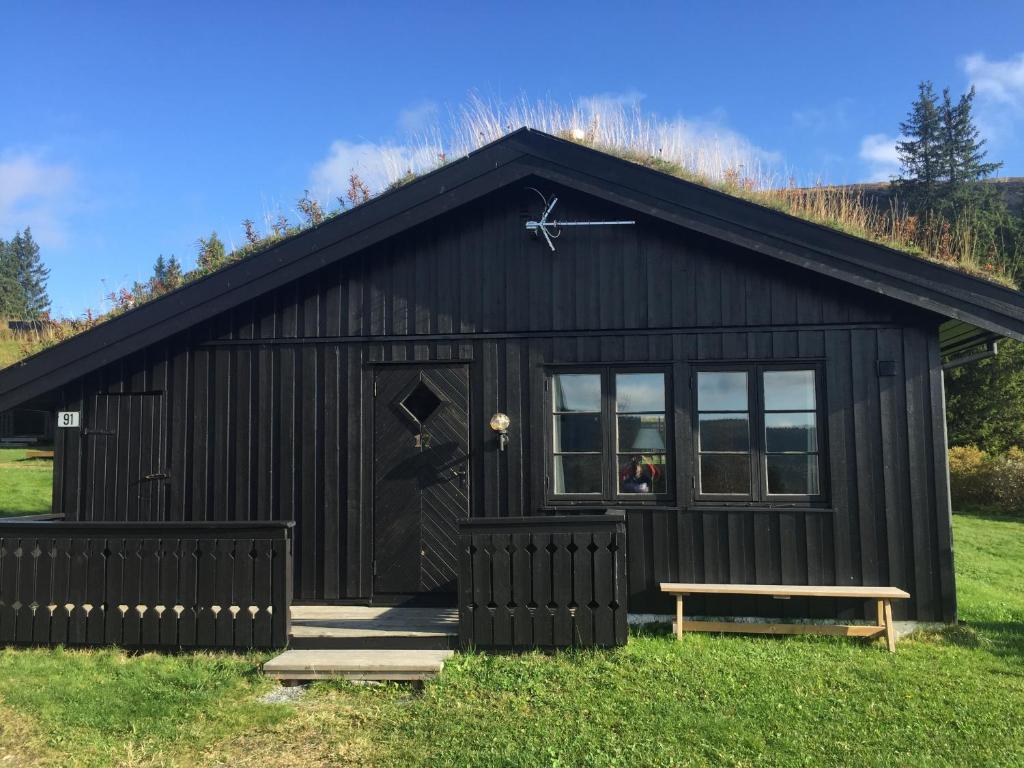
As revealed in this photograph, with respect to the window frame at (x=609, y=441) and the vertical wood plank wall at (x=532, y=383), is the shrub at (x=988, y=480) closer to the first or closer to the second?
the vertical wood plank wall at (x=532, y=383)

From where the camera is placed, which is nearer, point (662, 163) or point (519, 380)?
point (519, 380)

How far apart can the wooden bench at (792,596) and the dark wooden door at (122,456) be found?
5041 millimetres

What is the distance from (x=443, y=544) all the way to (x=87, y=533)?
295 cm

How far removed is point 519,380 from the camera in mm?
7113

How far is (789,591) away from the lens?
6281 millimetres

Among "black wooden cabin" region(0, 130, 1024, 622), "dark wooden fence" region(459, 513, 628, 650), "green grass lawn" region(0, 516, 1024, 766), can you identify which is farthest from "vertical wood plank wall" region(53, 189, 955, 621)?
"dark wooden fence" region(459, 513, 628, 650)

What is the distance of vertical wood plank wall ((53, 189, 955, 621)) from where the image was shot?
6.64 metres

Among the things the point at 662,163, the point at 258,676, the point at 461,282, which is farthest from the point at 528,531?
the point at 662,163

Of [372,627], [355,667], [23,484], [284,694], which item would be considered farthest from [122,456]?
[23,484]

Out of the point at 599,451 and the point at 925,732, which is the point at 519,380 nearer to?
the point at 599,451

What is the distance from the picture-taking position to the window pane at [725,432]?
22.4ft

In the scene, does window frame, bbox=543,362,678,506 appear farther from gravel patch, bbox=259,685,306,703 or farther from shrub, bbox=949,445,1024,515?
shrub, bbox=949,445,1024,515

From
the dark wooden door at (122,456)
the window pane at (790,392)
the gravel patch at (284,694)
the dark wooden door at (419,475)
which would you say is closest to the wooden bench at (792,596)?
the window pane at (790,392)

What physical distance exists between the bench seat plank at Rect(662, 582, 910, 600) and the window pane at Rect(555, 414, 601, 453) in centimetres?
143
